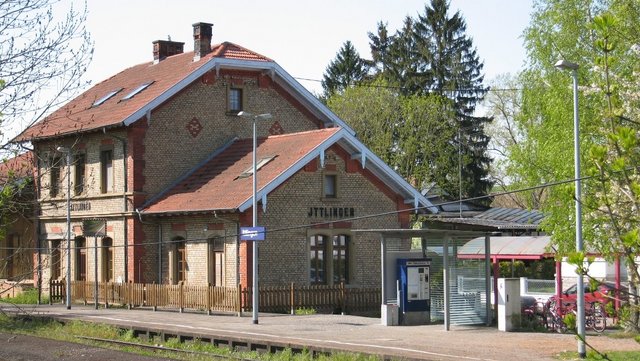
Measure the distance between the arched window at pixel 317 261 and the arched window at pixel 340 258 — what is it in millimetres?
465

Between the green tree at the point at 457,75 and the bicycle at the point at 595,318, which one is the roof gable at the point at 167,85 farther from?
the green tree at the point at 457,75

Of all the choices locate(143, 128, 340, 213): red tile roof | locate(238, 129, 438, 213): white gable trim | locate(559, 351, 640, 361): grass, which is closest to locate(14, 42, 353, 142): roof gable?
locate(143, 128, 340, 213): red tile roof

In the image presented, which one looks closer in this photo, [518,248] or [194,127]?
[194,127]

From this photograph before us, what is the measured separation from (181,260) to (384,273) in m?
11.2

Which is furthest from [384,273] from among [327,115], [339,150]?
[327,115]

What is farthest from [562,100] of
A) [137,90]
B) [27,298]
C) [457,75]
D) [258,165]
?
[457,75]

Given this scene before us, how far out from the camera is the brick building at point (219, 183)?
1398 inches

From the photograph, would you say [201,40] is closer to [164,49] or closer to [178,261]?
[164,49]

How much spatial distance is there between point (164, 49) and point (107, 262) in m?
11.7

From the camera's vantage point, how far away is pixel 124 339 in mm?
27609

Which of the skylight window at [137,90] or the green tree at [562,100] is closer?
the green tree at [562,100]

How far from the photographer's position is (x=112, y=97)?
4406 centimetres

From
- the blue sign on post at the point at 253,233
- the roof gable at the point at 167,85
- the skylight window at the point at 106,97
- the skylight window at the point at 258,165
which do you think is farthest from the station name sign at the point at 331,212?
the skylight window at the point at 106,97

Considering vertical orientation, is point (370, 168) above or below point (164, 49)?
below
